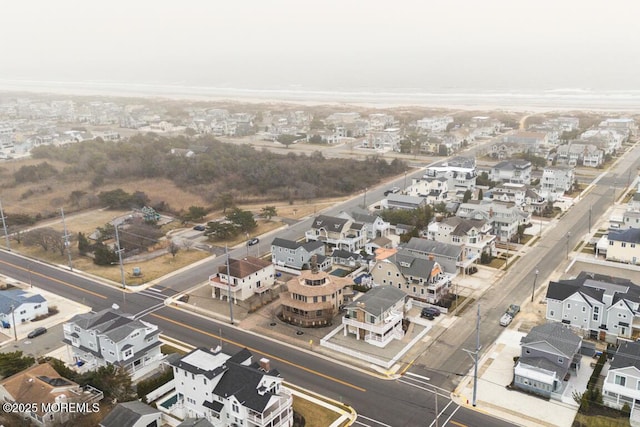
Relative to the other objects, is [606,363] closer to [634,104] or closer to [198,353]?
[198,353]

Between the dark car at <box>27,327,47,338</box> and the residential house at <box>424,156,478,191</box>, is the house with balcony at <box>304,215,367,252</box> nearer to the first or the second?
the residential house at <box>424,156,478,191</box>

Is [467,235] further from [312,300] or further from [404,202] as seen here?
[312,300]

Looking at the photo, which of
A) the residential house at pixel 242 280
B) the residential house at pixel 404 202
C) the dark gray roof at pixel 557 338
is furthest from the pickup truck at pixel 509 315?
the residential house at pixel 404 202

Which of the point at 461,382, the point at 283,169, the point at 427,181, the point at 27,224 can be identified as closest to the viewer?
the point at 461,382

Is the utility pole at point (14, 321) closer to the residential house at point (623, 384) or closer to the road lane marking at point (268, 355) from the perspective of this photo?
the road lane marking at point (268, 355)

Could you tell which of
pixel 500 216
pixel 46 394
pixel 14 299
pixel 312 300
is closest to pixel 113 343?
pixel 46 394

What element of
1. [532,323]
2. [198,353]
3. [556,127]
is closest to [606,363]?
[532,323]

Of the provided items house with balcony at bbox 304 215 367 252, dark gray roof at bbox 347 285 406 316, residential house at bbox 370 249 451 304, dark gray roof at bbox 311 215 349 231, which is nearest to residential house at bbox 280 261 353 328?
dark gray roof at bbox 347 285 406 316
